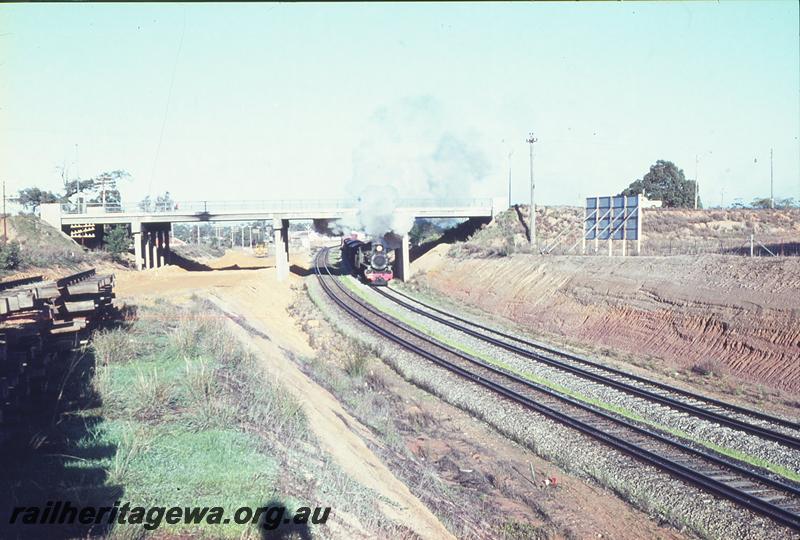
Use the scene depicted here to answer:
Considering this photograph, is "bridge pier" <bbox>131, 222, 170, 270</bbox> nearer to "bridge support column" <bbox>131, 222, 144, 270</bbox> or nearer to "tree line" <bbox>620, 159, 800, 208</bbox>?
"bridge support column" <bbox>131, 222, 144, 270</bbox>

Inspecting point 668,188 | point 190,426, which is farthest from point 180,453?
point 668,188

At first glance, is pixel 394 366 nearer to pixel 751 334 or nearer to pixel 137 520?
pixel 751 334

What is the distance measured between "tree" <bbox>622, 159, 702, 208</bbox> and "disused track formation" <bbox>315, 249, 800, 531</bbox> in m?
58.4

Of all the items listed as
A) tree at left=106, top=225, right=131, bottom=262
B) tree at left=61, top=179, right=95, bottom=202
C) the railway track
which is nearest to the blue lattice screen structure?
the railway track

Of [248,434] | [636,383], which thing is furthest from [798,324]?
[248,434]

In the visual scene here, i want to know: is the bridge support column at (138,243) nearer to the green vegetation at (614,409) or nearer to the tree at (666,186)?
the green vegetation at (614,409)

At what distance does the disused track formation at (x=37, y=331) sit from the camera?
9.06m

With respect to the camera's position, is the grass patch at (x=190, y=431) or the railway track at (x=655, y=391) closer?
the grass patch at (x=190, y=431)

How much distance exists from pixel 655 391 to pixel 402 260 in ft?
97.8

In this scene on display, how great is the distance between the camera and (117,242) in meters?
48.8

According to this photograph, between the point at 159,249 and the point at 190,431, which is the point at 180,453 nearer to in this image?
the point at 190,431

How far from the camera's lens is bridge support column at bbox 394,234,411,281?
44784mm

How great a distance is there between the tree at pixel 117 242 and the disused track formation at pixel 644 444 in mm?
33576

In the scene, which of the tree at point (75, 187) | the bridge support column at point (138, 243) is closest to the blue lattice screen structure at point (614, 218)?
the bridge support column at point (138, 243)
